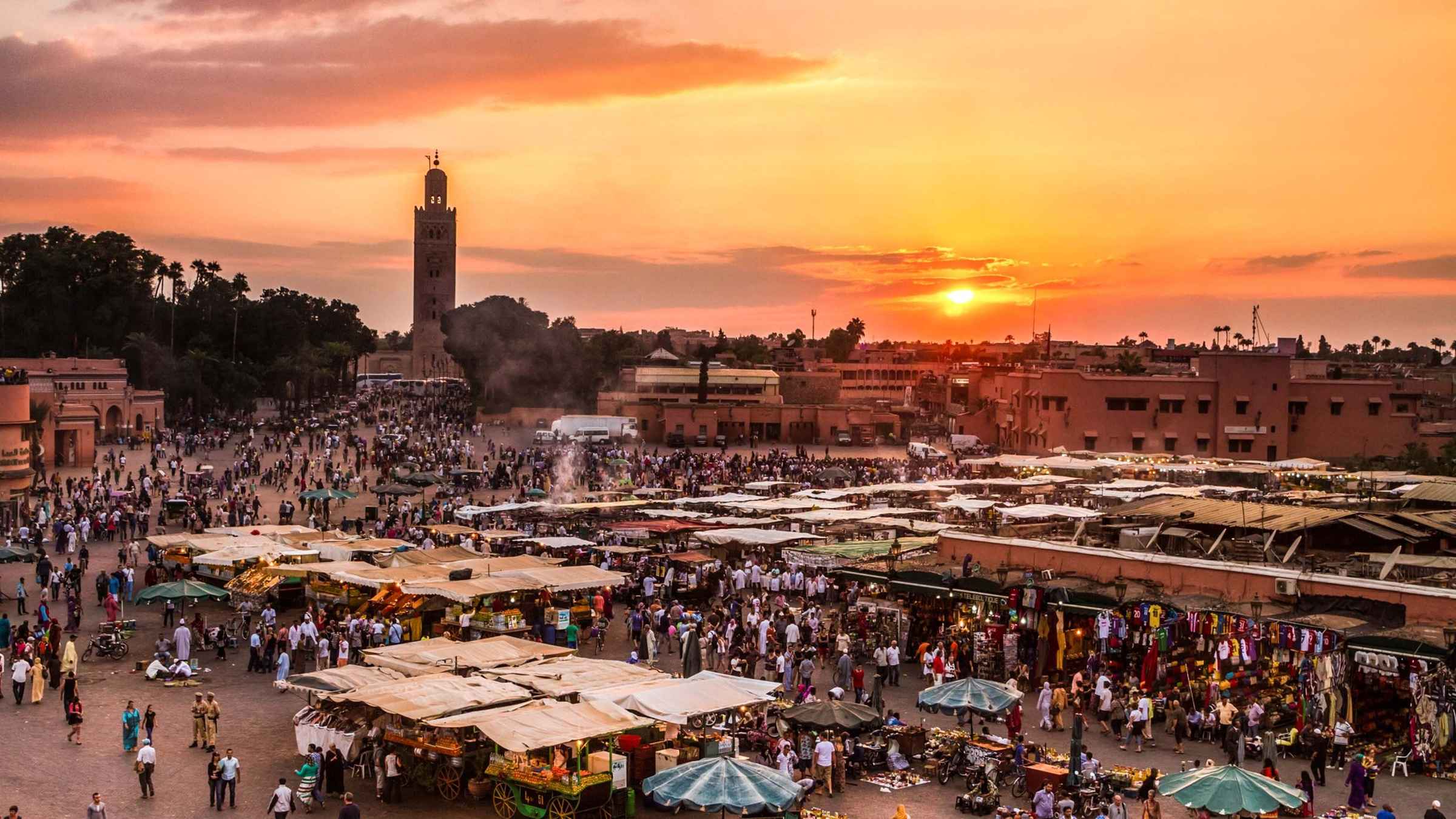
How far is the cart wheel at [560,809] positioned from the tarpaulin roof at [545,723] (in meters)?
0.77

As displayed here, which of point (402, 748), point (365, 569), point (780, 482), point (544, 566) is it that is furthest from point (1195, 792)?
point (780, 482)

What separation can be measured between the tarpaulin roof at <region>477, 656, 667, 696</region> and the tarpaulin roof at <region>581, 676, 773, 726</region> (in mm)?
415

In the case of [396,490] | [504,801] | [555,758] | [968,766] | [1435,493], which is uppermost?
[1435,493]

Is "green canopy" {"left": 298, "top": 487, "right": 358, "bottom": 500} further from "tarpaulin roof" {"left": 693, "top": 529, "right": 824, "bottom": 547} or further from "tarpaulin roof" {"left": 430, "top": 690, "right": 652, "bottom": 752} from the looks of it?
"tarpaulin roof" {"left": 430, "top": 690, "right": 652, "bottom": 752}

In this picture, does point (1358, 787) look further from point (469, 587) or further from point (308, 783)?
point (469, 587)

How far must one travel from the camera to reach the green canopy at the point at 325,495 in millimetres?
42156

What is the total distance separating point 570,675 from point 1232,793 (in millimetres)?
8499

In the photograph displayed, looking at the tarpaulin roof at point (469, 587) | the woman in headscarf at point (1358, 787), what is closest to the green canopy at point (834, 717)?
the woman in headscarf at point (1358, 787)

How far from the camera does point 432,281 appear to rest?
155m

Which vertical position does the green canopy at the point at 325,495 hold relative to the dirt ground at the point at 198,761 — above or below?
above

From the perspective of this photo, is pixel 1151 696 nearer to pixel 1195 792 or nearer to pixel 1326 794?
pixel 1326 794

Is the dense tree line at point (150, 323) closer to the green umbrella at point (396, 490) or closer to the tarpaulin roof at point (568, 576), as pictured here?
the green umbrella at point (396, 490)

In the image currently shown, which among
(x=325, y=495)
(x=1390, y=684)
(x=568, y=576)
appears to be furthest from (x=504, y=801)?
(x=325, y=495)

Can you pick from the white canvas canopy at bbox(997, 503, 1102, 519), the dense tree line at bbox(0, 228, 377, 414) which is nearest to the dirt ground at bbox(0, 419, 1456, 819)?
the white canvas canopy at bbox(997, 503, 1102, 519)
